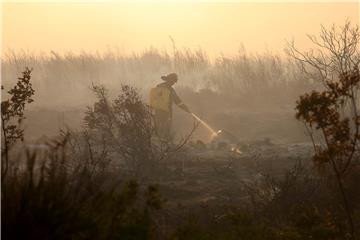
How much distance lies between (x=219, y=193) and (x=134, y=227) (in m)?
6.09

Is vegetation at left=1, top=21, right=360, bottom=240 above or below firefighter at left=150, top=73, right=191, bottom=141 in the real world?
below

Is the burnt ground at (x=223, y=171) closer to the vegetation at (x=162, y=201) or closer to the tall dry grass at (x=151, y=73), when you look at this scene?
the vegetation at (x=162, y=201)

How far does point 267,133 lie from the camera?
20.3 metres

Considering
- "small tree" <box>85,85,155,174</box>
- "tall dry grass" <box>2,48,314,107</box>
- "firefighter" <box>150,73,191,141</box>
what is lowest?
"small tree" <box>85,85,155,174</box>

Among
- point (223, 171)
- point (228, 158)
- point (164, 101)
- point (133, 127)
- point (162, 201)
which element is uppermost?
point (164, 101)

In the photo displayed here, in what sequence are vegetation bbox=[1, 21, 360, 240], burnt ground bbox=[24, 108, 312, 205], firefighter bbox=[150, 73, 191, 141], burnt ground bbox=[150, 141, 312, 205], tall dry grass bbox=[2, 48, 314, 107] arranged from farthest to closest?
tall dry grass bbox=[2, 48, 314, 107] → firefighter bbox=[150, 73, 191, 141] → burnt ground bbox=[24, 108, 312, 205] → burnt ground bbox=[150, 141, 312, 205] → vegetation bbox=[1, 21, 360, 240]

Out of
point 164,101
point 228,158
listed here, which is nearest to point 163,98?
point 164,101

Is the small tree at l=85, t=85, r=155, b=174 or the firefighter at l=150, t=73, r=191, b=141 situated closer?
the small tree at l=85, t=85, r=155, b=174

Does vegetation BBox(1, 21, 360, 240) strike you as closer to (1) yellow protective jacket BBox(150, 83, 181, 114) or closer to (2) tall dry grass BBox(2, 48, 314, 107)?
(1) yellow protective jacket BBox(150, 83, 181, 114)

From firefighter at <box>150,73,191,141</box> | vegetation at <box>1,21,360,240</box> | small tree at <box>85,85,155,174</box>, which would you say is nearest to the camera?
vegetation at <box>1,21,360,240</box>

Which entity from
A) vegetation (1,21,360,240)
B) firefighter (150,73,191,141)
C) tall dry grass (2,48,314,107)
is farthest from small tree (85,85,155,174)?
tall dry grass (2,48,314,107)

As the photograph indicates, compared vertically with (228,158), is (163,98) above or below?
above

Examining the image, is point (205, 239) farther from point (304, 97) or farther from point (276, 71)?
point (276, 71)

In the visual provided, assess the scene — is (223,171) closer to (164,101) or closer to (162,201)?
(164,101)
